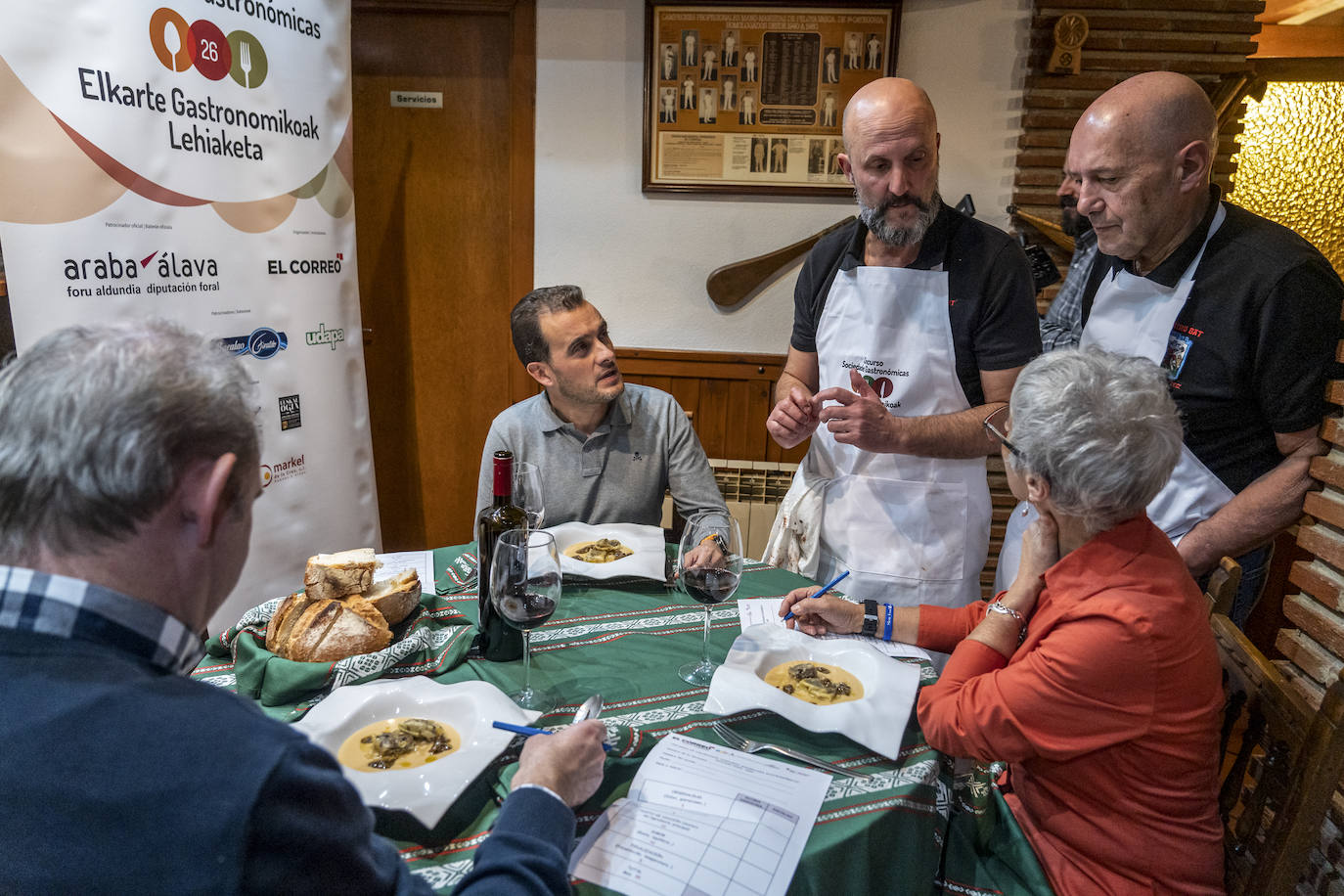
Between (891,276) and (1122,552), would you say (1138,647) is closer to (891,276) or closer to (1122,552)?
(1122,552)

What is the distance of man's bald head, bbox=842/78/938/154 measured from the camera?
208 cm

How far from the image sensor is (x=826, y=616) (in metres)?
1.54

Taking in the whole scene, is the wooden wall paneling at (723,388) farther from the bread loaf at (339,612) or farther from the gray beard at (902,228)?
the bread loaf at (339,612)

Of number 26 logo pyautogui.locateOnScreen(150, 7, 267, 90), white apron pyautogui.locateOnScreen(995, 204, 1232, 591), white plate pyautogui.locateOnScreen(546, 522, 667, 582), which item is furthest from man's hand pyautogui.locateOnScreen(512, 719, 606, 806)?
number 26 logo pyautogui.locateOnScreen(150, 7, 267, 90)

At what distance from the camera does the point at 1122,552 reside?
4.10 ft

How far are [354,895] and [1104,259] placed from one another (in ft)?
7.57

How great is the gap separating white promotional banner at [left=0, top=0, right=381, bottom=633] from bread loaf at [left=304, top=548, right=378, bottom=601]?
1.68 ft

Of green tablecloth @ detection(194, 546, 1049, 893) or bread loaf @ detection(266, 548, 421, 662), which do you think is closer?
green tablecloth @ detection(194, 546, 1049, 893)

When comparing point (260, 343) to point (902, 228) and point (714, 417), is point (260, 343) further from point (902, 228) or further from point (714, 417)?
point (902, 228)

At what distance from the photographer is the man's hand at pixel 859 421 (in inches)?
78.1

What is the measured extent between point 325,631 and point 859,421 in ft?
4.21

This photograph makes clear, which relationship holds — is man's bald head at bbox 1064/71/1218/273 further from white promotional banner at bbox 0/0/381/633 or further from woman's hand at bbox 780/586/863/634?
white promotional banner at bbox 0/0/381/633

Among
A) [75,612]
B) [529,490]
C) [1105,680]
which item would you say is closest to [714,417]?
[529,490]

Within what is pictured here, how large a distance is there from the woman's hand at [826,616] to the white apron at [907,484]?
0.69 metres
